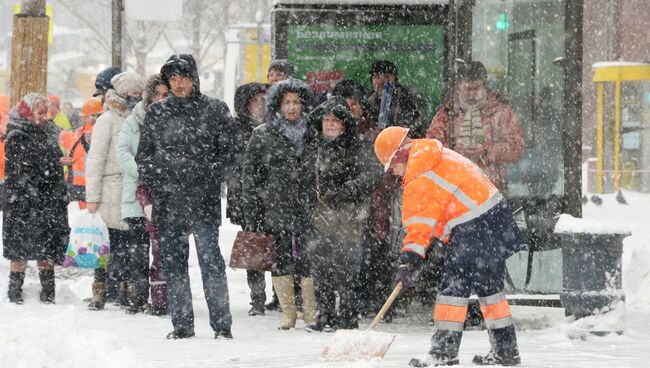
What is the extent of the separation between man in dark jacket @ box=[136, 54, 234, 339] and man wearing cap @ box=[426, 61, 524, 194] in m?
1.93

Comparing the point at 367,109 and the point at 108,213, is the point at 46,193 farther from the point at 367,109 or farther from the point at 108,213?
the point at 367,109

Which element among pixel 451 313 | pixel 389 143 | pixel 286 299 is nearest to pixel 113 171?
pixel 286 299

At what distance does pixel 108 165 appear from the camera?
36.6ft

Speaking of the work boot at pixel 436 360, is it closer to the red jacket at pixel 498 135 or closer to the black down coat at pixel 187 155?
the black down coat at pixel 187 155

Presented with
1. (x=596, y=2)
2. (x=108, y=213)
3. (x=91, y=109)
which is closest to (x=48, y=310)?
(x=108, y=213)

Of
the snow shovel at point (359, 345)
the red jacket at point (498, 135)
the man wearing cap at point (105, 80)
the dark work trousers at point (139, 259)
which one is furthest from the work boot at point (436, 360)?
the man wearing cap at point (105, 80)

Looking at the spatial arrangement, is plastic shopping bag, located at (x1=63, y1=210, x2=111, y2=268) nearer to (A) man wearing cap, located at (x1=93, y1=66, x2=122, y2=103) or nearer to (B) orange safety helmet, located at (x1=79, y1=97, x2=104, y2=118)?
(B) orange safety helmet, located at (x1=79, y1=97, x2=104, y2=118)

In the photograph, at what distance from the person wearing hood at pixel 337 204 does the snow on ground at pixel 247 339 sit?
360mm

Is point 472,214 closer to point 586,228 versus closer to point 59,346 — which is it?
point 586,228

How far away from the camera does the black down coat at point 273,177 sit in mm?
10070

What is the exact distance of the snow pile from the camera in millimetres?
6863

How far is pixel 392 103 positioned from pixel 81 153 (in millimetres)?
5887

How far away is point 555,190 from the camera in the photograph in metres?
10.9

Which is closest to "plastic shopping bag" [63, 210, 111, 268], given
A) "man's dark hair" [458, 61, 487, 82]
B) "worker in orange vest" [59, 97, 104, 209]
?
"worker in orange vest" [59, 97, 104, 209]
